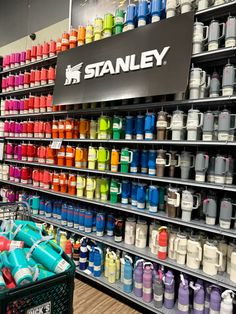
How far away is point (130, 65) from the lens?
2416 mm

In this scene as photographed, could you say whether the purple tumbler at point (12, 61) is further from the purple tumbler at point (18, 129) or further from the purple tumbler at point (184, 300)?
the purple tumbler at point (184, 300)

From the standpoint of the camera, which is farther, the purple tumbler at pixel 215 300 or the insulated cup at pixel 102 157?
the insulated cup at pixel 102 157

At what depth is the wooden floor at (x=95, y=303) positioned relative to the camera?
2.44m

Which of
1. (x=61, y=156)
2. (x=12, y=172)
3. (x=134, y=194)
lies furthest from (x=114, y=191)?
(x=12, y=172)

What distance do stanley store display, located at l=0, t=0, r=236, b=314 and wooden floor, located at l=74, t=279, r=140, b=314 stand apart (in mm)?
138

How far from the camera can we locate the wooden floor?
2.44m

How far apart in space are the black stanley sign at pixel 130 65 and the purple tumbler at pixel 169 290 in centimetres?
157

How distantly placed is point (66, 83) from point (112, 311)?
2439mm

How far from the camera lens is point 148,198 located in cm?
246

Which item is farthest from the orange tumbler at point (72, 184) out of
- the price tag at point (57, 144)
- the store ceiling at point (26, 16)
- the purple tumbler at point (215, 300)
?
the store ceiling at point (26, 16)

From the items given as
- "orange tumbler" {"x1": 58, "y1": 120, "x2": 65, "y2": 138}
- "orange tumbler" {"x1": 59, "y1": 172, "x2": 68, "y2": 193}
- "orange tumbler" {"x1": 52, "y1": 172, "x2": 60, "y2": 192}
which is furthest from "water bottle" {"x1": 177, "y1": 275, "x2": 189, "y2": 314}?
"orange tumbler" {"x1": 58, "y1": 120, "x2": 65, "y2": 138}

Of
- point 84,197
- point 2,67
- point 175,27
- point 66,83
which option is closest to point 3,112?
point 2,67

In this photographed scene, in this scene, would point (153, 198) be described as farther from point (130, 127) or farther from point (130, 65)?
point (130, 65)

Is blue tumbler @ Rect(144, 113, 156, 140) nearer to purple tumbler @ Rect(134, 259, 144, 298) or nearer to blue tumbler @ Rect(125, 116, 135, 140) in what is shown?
blue tumbler @ Rect(125, 116, 135, 140)
